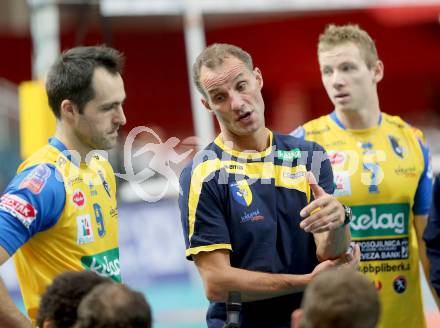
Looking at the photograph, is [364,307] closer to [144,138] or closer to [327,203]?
[327,203]

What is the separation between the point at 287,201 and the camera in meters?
4.07

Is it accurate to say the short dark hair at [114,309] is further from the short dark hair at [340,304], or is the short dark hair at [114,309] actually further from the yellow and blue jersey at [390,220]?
→ the yellow and blue jersey at [390,220]

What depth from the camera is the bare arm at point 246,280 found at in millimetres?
3850

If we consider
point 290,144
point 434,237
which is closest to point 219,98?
point 290,144

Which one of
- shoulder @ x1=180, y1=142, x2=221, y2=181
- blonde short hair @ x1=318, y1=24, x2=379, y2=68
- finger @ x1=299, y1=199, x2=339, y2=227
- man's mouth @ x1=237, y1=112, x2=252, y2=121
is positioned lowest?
finger @ x1=299, y1=199, x2=339, y2=227

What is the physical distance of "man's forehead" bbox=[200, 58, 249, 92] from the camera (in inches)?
163

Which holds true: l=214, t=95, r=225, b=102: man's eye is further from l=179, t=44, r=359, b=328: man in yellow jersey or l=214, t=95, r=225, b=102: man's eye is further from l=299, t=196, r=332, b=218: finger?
l=299, t=196, r=332, b=218: finger

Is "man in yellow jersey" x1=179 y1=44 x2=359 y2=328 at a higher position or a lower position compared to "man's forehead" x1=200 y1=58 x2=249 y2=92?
lower

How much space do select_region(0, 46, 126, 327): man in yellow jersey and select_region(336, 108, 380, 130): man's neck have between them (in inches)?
58.9

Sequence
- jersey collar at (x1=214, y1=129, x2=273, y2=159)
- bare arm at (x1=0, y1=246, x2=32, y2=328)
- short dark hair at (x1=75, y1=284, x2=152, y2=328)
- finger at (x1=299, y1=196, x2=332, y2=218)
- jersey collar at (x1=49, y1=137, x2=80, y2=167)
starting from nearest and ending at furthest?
short dark hair at (x1=75, y1=284, x2=152, y2=328)
finger at (x1=299, y1=196, x2=332, y2=218)
bare arm at (x1=0, y1=246, x2=32, y2=328)
jersey collar at (x1=214, y1=129, x2=273, y2=159)
jersey collar at (x1=49, y1=137, x2=80, y2=167)

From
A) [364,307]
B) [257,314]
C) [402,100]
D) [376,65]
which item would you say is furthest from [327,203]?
[402,100]

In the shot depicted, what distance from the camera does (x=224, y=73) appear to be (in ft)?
13.6

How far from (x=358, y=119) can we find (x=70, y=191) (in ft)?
6.53

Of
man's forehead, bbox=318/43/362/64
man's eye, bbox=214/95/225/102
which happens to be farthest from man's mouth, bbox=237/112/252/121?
man's forehead, bbox=318/43/362/64
